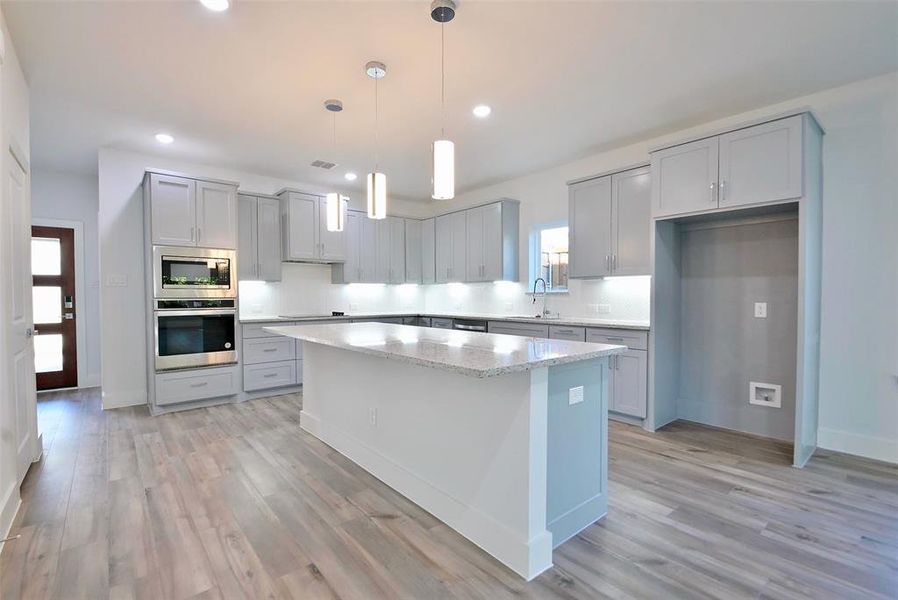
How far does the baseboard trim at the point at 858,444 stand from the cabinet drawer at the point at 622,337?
4.59 ft

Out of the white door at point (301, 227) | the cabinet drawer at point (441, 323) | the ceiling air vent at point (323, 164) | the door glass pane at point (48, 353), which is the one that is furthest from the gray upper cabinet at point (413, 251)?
the door glass pane at point (48, 353)

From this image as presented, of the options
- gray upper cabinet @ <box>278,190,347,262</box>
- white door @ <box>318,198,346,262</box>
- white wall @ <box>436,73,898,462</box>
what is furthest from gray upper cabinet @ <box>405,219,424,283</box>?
white wall @ <box>436,73,898,462</box>

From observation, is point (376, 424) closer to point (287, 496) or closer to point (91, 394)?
point (287, 496)

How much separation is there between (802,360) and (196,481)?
4179 mm

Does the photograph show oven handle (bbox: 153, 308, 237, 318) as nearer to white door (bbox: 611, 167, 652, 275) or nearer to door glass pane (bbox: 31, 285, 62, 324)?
door glass pane (bbox: 31, 285, 62, 324)

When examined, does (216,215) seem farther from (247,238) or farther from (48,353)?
(48,353)

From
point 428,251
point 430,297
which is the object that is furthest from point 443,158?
point 430,297

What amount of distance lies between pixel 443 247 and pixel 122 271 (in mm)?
3913

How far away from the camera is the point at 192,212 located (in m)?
4.43

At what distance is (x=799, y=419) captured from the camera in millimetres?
2936

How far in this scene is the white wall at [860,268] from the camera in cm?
300

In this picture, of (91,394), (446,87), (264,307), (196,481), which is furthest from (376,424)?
(91,394)

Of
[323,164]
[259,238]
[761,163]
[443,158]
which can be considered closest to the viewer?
[443,158]

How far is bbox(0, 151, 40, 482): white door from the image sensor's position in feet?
7.48
